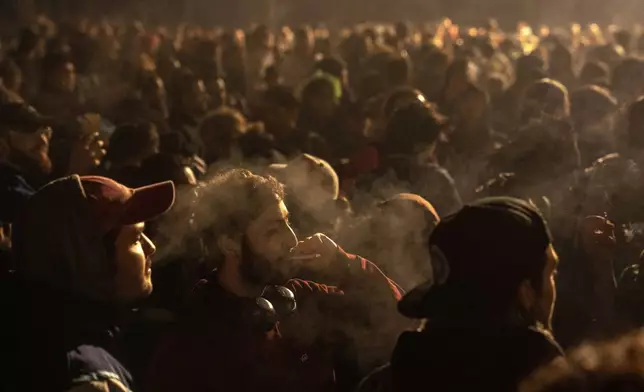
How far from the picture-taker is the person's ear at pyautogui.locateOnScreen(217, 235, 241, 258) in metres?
2.48

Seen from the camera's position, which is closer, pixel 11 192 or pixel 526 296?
pixel 526 296

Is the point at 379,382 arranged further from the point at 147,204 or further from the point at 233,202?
the point at 147,204

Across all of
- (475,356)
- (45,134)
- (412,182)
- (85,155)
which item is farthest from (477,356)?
(45,134)

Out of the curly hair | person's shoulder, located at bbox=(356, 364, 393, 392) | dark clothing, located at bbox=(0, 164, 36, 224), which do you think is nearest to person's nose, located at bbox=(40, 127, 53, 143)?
dark clothing, located at bbox=(0, 164, 36, 224)

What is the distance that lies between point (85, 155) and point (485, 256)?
301 cm

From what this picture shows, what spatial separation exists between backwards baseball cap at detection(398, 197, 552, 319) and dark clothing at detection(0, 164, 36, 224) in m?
2.25

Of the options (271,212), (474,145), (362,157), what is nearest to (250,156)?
(362,157)

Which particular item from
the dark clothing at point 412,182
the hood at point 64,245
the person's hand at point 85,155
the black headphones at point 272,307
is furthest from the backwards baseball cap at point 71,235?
the person's hand at point 85,155

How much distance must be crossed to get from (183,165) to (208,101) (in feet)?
10.9

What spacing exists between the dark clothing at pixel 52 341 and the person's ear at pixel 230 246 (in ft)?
1.10

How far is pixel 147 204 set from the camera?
2.46 meters

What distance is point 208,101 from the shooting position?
6824 mm

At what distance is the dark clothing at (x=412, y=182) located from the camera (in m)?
3.96

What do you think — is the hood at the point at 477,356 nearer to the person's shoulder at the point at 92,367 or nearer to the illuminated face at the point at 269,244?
the illuminated face at the point at 269,244
